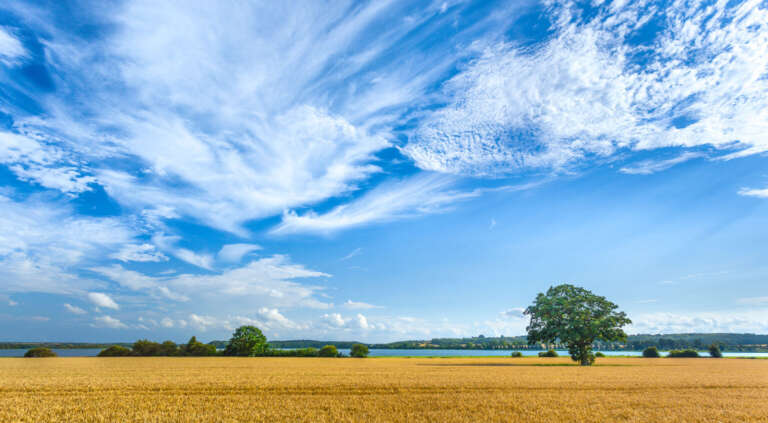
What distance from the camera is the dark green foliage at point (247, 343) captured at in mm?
80125

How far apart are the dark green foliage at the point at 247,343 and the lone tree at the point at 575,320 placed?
5634 cm

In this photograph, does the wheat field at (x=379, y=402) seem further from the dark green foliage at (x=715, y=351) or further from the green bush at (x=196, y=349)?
the dark green foliage at (x=715, y=351)

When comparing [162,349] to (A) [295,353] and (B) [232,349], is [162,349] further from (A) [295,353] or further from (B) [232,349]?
(A) [295,353]

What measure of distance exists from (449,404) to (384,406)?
3129 millimetres

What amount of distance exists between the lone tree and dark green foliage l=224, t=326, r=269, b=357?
56.3 metres

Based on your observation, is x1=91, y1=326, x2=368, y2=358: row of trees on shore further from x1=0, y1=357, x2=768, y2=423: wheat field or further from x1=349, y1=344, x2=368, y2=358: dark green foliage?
x1=0, y1=357, x2=768, y2=423: wheat field

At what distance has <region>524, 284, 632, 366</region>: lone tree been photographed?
1924 inches

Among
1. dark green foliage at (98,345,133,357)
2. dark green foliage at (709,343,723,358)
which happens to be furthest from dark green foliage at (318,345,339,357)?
dark green foliage at (709,343,723,358)

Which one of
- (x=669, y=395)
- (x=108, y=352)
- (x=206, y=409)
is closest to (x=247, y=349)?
(x=108, y=352)

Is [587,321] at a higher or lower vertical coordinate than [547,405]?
higher

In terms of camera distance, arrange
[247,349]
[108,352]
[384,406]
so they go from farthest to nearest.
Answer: [247,349] < [108,352] < [384,406]

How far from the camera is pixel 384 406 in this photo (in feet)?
57.2

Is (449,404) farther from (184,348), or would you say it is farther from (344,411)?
(184,348)

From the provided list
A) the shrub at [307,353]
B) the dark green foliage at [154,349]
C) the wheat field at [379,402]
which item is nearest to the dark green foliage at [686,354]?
the wheat field at [379,402]
